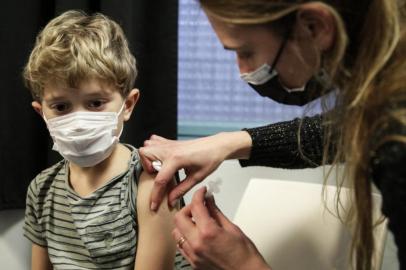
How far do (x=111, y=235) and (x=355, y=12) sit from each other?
0.80m

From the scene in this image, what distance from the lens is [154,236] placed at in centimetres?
125

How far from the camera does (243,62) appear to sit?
38.1 inches

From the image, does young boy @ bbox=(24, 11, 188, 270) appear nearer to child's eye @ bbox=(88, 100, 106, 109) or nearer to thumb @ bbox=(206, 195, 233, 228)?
child's eye @ bbox=(88, 100, 106, 109)

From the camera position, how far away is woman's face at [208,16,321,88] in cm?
86

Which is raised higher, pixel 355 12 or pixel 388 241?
pixel 355 12

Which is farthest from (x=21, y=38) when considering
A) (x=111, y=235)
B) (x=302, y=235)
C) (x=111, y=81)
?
(x=302, y=235)

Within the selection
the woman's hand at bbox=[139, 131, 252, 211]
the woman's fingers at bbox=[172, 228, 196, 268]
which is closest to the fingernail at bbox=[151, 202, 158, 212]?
the woman's hand at bbox=[139, 131, 252, 211]

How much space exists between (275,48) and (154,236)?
596mm

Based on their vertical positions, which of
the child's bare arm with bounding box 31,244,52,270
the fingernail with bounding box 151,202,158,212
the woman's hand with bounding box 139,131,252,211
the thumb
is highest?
the woman's hand with bounding box 139,131,252,211

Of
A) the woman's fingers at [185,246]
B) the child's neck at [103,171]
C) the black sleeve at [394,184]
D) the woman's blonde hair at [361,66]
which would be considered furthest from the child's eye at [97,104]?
the black sleeve at [394,184]

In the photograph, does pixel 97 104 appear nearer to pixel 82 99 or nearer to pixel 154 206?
pixel 82 99

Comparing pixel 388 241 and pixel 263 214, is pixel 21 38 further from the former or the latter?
pixel 388 241

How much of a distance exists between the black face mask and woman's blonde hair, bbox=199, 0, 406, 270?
0.03 metres

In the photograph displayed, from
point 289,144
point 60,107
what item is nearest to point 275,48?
point 289,144
